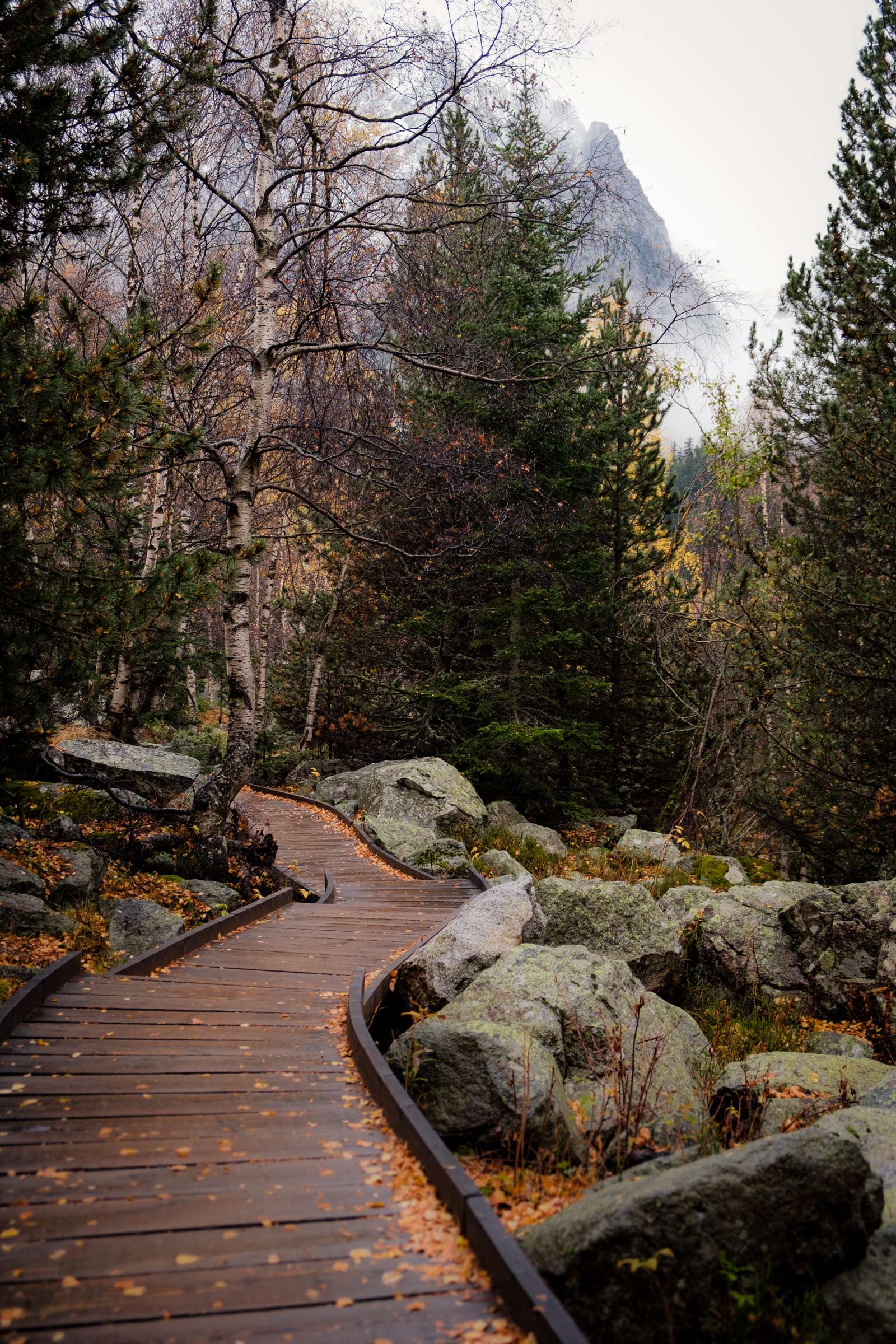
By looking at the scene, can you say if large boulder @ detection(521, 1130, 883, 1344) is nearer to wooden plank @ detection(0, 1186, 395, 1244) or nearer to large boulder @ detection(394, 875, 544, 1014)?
wooden plank @ detection(0, 1186, 395, 1244)

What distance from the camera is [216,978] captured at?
607 cm

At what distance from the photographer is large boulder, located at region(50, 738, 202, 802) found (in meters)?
11.6

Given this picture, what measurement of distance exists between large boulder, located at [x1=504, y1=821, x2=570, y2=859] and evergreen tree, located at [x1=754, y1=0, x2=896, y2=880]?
334cm

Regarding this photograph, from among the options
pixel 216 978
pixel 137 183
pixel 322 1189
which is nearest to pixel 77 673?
pixel 216 978

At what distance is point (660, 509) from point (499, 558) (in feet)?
13.6

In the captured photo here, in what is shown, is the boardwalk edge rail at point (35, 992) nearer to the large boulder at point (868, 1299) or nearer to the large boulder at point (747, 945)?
the large boulder at point (868, 1299)

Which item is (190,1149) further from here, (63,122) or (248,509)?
(248,509)

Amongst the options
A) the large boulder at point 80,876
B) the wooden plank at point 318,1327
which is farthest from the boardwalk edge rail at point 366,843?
the wooden plank at point 318,1327

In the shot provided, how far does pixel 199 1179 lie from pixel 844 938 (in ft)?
24.1

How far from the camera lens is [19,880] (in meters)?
7.40

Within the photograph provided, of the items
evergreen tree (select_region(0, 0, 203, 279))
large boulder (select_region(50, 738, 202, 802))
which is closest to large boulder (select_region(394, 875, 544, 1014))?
large boulder (select_region(50, 738, 202, 802))

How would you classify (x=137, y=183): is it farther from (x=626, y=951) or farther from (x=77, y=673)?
(x=626, y=951)

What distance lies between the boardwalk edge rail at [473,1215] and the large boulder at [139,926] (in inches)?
125

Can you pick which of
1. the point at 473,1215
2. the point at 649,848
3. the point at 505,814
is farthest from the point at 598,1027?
the point at 505,814
